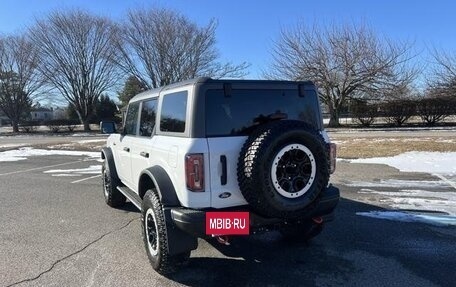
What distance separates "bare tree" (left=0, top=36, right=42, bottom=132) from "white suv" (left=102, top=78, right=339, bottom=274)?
41950 mm

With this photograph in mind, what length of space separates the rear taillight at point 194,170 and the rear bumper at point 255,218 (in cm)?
25

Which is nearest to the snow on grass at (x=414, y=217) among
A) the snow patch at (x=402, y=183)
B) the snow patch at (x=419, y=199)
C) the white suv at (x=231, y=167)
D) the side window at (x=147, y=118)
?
the snow patch at (x=419, y=199)

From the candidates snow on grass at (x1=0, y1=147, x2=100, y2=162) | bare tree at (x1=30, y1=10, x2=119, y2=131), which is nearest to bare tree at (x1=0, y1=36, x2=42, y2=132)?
bare tree at (x1=30, y1=10, x2=119, y2=131)

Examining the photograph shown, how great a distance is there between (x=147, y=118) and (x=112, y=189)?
2.22m

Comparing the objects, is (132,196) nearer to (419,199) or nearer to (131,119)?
(131,119)

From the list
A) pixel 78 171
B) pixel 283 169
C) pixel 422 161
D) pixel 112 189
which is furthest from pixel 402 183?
pixel 78 171

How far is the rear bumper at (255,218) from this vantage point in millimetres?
3746

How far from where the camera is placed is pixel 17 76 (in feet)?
143

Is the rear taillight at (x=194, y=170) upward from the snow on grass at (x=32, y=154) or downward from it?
upward

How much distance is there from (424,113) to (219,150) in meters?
33.9

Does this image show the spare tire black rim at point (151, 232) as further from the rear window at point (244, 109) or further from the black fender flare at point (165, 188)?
the rear window at point (244, 109)

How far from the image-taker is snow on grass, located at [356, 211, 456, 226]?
5.83 metres

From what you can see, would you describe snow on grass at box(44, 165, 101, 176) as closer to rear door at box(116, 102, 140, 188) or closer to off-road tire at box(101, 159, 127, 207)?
off-road tire at box(101, 159, 127, 207)

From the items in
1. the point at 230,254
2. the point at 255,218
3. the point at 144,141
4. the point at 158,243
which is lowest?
the point at 230,254
